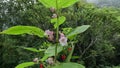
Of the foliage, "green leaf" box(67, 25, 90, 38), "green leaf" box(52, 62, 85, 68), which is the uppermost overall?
"green leaf" box(67, 25, 90, 38)

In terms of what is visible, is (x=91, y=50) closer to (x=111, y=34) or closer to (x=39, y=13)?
(x=111, y=34)

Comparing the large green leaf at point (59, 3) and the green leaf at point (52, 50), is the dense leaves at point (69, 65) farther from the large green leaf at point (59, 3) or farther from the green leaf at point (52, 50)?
the large green leaf at point (59, 3)

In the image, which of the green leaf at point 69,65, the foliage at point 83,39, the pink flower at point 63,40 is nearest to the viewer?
the green leaf at point 69,65

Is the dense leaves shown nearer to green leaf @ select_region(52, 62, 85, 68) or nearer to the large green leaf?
green leaf @ select_region(52, 62, 85, 68)

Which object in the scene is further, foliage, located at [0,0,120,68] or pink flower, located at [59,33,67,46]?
Answer: foliage, located at [0,0,120,68]

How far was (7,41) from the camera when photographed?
48.9ft

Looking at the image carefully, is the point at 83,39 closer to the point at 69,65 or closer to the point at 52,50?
the point at 52,50

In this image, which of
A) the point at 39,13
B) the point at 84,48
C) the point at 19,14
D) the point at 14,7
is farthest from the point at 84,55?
the point at 14,7

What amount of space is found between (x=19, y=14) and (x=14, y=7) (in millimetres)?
1276

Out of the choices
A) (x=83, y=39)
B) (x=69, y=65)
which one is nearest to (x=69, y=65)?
(x=69, y=65)

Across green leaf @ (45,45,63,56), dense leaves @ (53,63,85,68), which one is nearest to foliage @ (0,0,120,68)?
green leaf @ (45,45,63,56)

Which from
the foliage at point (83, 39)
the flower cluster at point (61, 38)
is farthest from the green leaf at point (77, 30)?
the foliage at point (83, 39)

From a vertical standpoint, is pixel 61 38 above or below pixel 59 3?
below

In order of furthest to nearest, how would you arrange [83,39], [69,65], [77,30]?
1. [83,39]
2. [77,30]
3. [69,65]
